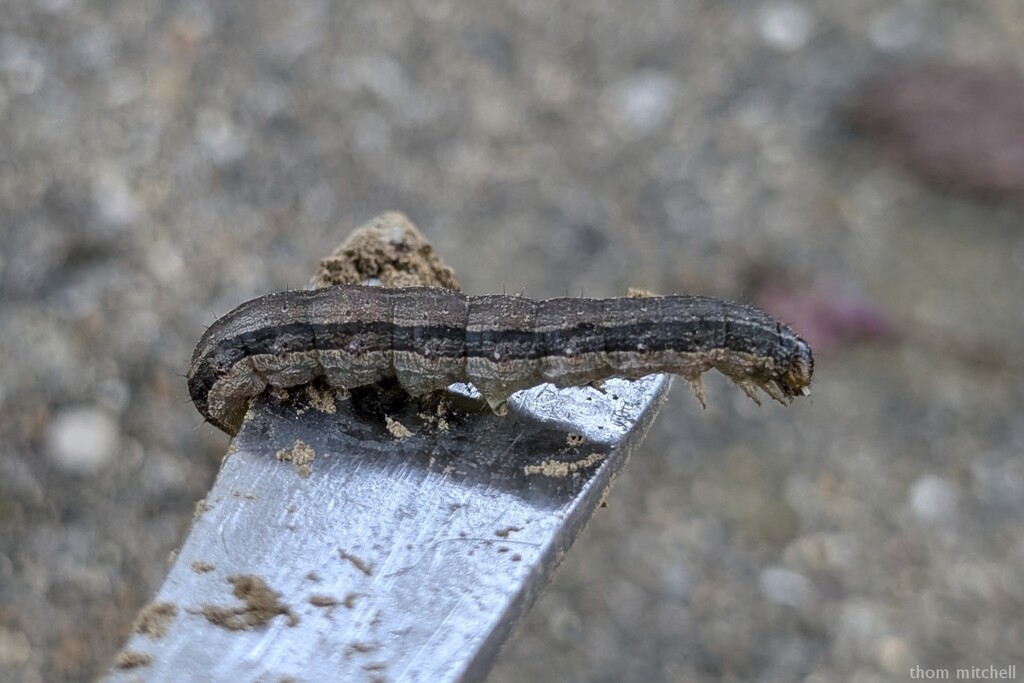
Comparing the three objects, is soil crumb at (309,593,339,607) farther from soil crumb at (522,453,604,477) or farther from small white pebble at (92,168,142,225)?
small white pebble at (92,168,142,225)

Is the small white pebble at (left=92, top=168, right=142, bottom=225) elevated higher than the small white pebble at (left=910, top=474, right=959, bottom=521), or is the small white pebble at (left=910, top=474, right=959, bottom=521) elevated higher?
the small white pebble at (left=910, top=474, right=959, bottom=521)

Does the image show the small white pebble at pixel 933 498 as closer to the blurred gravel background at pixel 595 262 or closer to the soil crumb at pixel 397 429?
the blurred gravel background at pixel 595 262

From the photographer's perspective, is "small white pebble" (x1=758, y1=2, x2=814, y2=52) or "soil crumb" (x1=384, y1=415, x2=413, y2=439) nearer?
"soil crumb" (x1=384, y1=415, x2=413, y2=439)

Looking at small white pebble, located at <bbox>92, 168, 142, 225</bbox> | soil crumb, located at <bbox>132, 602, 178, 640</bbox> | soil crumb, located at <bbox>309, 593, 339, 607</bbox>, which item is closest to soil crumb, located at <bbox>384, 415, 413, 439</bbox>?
soil crumb, located at <bbox>309, 593, 339, 607</bbox>

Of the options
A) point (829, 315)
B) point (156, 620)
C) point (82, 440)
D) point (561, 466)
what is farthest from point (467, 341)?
point (829, 315)

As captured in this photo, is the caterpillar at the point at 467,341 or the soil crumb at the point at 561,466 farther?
the caterpillar at the point at 467,341

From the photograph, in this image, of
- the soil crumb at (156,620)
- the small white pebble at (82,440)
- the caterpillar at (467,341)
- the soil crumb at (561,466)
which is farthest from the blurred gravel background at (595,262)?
the soil crumb at (156,620)
